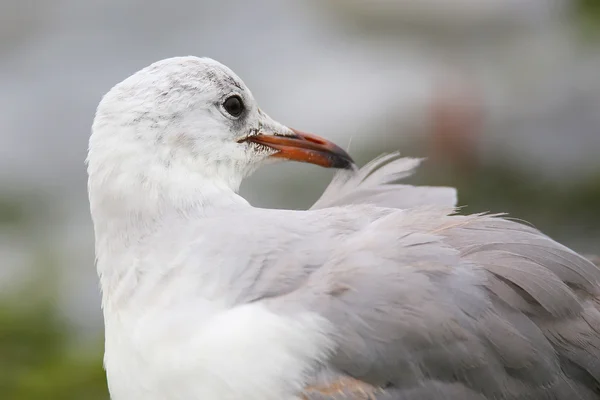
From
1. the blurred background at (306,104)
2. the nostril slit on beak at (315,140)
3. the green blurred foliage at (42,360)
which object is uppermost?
the nostril slit on beak at (315,140)

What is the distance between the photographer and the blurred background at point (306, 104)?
174 inches

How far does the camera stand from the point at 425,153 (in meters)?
5.54

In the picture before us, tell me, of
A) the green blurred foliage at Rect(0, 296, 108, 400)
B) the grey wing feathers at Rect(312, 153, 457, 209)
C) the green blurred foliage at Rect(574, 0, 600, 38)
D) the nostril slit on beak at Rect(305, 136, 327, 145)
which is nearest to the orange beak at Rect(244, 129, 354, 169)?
the nostril slit on beak at Rect(305, 136, 327, 145)

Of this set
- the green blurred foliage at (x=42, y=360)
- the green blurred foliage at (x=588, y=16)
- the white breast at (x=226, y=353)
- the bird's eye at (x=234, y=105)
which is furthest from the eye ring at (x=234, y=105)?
the green blurred foliage at (x=588, y=16)

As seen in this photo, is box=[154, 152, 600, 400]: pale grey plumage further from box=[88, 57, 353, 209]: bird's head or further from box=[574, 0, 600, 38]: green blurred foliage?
box=[574, 0, 600, 38]: green blurred foliage

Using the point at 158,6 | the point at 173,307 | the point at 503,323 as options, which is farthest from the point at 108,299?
the point at 158,6

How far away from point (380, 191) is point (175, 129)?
68 cm

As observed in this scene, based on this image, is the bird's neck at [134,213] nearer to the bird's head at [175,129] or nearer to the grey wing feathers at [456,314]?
the bird's head at [175,129]

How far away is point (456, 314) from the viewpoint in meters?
1.97

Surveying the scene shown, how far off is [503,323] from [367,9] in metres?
6.71

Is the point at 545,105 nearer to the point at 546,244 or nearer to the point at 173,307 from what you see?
the point at 546,244

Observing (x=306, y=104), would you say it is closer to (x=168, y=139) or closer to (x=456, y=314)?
(x=168, y=139)

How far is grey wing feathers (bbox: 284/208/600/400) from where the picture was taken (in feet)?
6.32

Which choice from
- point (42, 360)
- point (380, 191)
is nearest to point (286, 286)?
point (380, 191)
